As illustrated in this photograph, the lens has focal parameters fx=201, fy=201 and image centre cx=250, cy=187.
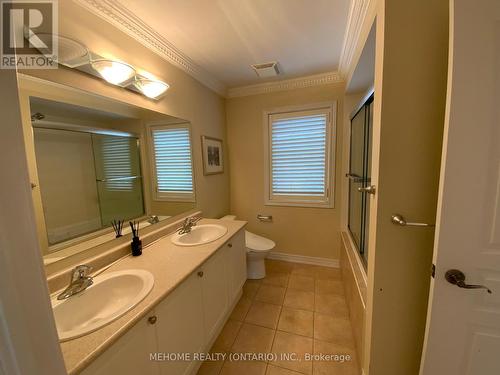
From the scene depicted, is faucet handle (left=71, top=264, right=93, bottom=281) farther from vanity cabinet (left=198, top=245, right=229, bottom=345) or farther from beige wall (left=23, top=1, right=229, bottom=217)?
beige wall (left=23, top=1, right=229, bottom=217)

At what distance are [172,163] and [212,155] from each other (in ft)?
2.19

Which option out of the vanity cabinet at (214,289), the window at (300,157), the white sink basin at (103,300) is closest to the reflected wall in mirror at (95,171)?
the white sink basin at (103,300)

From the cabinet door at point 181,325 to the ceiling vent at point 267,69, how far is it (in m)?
2.07

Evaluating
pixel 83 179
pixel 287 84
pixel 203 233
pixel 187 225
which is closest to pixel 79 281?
pixel 83 179

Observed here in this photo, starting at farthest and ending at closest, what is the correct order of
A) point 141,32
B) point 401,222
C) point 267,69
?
point 267,69, point 141,32, point 401,222

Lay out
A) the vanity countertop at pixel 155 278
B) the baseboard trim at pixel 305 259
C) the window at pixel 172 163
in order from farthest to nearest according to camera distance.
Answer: the baseboard trim at pixel 305 259
the window at pixel 172 163
the vanity countertop at pixel 155 278

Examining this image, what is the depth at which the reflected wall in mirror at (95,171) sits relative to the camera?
3.44ft

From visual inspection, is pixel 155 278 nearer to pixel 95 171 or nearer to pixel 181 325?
pixel 181 325

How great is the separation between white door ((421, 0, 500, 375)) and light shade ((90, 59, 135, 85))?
167 cm

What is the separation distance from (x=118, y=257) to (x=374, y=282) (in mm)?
1571

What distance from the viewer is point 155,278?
3.70ft

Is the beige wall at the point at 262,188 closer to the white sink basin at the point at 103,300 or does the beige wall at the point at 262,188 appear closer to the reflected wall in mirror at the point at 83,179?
the reflected wall in mirror at the point at 83,179

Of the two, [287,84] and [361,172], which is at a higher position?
[287,84]

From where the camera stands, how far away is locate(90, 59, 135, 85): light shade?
1220 mm
